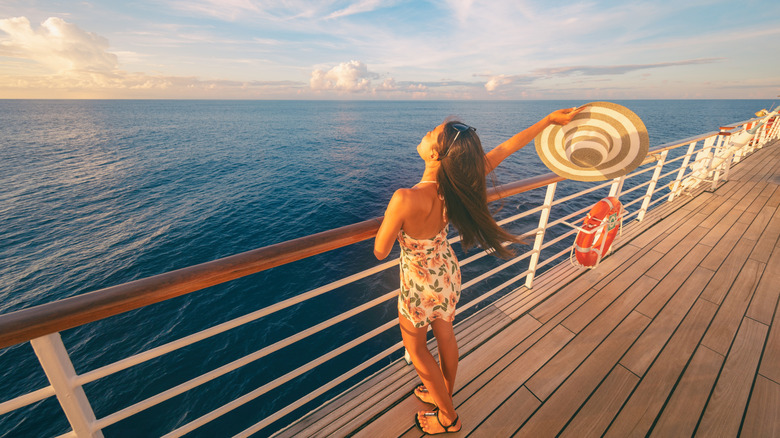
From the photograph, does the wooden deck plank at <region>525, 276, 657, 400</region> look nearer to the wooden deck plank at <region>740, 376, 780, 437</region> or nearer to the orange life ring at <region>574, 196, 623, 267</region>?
the orange life ring at <region>574, 196, 623, 267</region>

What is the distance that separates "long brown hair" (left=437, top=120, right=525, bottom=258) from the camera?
1.39m

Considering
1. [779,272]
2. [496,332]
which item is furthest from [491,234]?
[779,272]

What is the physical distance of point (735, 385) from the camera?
213 cm

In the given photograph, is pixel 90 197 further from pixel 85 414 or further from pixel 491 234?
pixel 491 234

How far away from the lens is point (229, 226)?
14.1m

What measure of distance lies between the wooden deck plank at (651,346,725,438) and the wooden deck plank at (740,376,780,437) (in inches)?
7.5

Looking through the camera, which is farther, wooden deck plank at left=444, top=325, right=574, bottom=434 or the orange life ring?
the orange life ring

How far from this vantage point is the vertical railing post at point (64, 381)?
1.09 m

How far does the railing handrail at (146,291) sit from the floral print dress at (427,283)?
0.93 ft

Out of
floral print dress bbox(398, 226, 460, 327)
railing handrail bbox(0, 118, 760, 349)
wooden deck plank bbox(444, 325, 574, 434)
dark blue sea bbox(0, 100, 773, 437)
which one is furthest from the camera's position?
dark blue sea bbox(0, 100, 773, 437)

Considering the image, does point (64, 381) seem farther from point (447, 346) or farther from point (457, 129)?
point (457, 129)

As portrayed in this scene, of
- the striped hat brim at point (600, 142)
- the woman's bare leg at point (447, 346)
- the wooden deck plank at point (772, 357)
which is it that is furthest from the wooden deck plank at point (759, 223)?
the woman's bare leg at point (447, 346)

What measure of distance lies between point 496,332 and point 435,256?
1452 mm

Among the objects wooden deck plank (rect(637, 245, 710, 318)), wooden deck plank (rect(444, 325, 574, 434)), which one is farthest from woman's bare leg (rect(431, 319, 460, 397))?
wooden deck plank (rect(637, 245, 710, 318))
